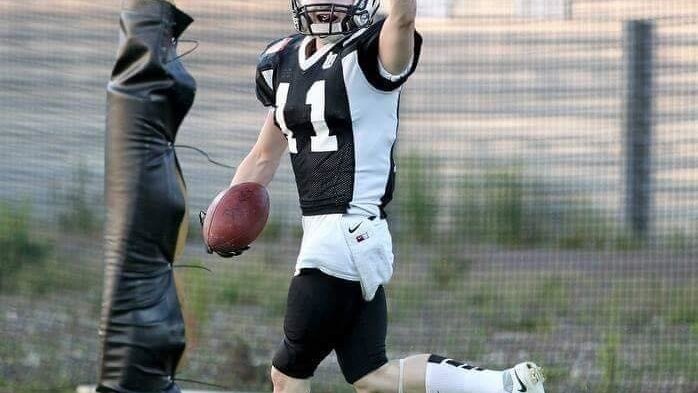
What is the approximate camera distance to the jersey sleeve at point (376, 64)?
4863mm

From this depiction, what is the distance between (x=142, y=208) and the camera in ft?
13.6

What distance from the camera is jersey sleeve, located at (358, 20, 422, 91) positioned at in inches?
191

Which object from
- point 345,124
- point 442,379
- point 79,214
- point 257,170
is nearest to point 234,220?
point 257,170

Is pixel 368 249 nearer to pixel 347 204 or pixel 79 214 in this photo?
pixel 347 204

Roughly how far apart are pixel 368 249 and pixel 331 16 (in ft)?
2.65

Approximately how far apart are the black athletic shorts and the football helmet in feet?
2.74

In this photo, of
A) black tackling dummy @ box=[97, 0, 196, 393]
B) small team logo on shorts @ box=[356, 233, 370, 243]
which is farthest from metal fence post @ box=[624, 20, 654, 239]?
black tackling dummy @ box=[97, 0, 196, 393]

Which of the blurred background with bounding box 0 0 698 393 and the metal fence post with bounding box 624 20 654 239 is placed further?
the metal fence post with bounding box 624 20 654 239

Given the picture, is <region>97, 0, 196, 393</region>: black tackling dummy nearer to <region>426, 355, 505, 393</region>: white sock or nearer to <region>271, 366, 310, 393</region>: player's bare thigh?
<region>271, 366, 310, 393</region>: player's bare thigh

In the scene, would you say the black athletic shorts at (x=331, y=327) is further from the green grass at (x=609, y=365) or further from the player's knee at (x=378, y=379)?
the green grass at (x=609, y=365)

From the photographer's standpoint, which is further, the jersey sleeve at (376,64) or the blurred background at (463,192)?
the blurred background at (463,192)

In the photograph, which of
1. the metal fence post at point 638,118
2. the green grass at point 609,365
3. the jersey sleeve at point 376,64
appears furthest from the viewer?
the metal fence post at point 638,118

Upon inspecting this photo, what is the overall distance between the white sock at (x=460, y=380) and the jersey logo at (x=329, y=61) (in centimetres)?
111

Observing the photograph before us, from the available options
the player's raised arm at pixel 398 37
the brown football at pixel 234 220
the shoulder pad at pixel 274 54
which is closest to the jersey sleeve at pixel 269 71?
the shoulder pad at pixel 274 54
